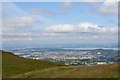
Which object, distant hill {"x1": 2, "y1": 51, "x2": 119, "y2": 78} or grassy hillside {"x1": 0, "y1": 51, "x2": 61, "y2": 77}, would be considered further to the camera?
grassy hillside {"x1": 0, "y1": 51, "x2": 61, "y2": 77}

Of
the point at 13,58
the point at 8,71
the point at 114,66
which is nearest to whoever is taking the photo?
the point at 114,66

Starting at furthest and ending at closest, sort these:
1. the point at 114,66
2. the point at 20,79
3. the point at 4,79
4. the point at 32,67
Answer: the point at 32,67 < the point at 4,79 < the point at 20,79 < the point at 114,66

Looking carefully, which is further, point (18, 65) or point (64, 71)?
point (18, 65)

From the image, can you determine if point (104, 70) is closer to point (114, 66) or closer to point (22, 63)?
point (114, 66)

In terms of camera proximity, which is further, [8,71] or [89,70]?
[8,71]

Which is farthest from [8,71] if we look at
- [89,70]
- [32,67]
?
[89,70]

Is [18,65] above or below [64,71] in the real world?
below

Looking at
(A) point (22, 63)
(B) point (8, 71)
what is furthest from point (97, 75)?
(A) point (22, 63)

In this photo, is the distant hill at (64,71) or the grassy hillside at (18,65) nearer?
the distant hill at (64,71)
